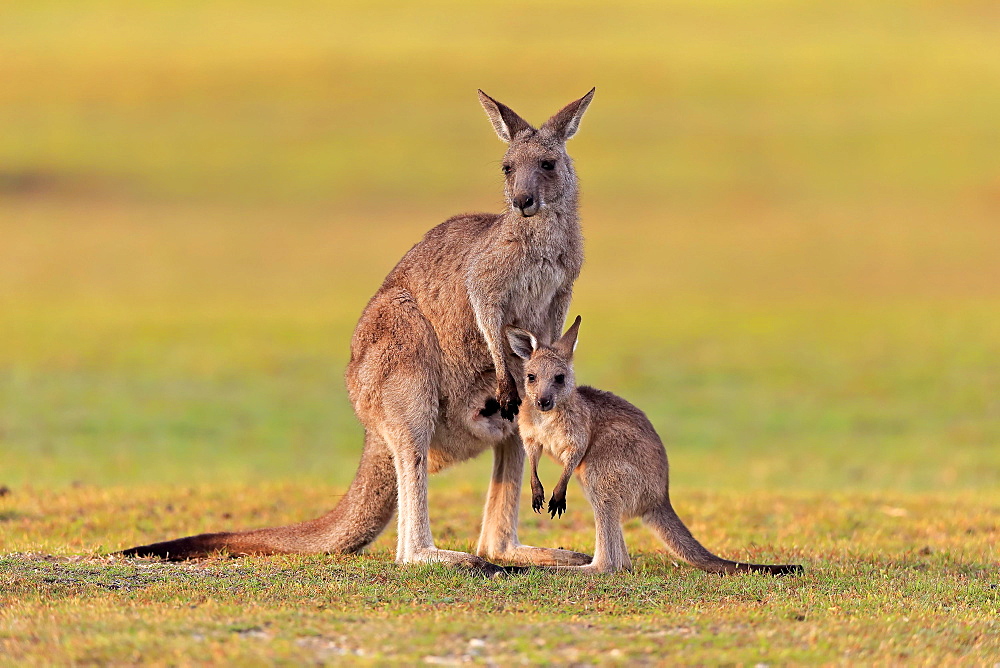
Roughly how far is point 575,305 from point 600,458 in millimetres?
A: 22208

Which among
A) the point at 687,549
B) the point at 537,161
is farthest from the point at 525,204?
the point at 687,549

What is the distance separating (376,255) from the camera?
114 ft

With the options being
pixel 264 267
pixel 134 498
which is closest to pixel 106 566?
pixel 134 498

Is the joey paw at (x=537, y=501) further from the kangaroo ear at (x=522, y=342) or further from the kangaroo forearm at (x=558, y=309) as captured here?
the kangaroo forearm at (x=558, y=309)

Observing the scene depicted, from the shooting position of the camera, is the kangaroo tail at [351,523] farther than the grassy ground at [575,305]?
Yes

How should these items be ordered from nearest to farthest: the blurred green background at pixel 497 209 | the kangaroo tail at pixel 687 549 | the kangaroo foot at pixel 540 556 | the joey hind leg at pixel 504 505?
the kangaroo tail at pixel 687 549 < the kangaroo foot at pixel 540 556 < the joey hind leg at pixel 504 505 < the blurred green background at pixel 497 209

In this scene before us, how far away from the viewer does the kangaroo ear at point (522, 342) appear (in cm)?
737

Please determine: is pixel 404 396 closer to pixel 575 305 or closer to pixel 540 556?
pixel 540 556

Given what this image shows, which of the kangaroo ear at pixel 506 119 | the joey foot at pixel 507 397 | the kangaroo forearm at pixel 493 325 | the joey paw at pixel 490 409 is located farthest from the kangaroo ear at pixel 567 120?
the joey paw at pixel 490 409

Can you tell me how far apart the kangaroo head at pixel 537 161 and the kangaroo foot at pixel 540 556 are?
6.52ft

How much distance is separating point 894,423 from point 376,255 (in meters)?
18.5

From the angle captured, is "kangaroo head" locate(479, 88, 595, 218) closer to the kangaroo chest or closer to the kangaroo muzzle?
the kangaroo muzzle

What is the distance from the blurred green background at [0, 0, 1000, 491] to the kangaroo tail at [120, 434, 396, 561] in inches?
236

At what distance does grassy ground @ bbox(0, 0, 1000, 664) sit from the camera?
Answer: 6.12m
